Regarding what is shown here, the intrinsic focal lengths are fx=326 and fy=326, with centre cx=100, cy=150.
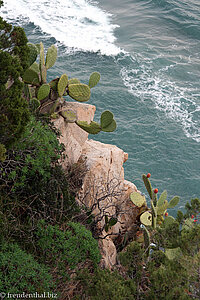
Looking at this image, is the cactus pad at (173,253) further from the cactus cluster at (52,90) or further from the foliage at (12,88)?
the cactus cluster at (52,90)

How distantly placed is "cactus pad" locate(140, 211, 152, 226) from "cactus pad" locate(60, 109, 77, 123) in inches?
136

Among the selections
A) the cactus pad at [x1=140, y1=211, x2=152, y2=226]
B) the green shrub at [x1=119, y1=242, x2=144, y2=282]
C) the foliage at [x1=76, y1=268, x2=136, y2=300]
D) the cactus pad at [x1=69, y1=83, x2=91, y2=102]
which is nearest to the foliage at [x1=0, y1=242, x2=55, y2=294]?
the foliage at [x1=76, y1=268, x2=136, y2=300]

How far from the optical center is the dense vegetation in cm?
431

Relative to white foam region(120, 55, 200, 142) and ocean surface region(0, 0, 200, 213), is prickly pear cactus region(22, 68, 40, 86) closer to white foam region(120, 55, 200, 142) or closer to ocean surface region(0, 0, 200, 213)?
ocean surface region(0, 0, 200, 213)

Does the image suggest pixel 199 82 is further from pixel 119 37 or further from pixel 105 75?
pixel 119 37

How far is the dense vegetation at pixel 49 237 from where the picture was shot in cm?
431

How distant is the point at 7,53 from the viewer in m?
5.20

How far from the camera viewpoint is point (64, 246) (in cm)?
565

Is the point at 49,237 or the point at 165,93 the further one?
the point at 165,93

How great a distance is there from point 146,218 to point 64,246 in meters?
4.23

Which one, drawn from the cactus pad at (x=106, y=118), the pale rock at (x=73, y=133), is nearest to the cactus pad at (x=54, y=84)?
the pale rock at (x=73, y=133)

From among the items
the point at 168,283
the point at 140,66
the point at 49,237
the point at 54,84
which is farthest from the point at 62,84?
the point at 140,66

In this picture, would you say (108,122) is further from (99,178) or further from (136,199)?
Result: (136,199)

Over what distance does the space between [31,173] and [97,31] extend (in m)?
21.3
